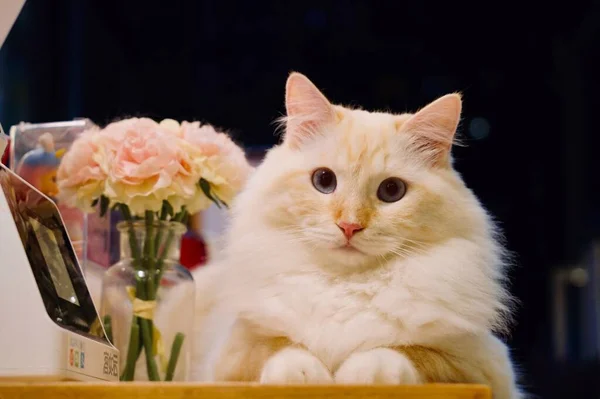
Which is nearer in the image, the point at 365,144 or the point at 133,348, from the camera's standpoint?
the point at 365,144

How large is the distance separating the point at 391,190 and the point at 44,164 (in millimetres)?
816

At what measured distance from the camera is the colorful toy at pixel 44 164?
170cm

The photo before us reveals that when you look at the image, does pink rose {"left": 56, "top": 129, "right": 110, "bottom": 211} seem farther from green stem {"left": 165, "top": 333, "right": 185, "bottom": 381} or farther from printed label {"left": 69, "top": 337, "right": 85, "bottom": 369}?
printed label {"left": 69, "top": 337, "right": 85, "bottom": 369}

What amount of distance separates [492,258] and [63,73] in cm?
238

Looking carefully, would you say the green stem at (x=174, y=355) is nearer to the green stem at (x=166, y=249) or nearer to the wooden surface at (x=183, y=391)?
the green stem at (x=166, y=249)

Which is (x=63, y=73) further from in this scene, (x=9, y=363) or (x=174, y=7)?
(x=9, y=363)

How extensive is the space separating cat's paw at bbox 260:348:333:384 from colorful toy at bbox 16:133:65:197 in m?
0.79

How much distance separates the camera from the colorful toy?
170cm

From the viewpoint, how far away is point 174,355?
1558 mm

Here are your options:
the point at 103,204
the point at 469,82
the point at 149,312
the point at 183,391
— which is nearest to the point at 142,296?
the point at 149,312

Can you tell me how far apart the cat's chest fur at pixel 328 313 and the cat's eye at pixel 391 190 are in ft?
0.44

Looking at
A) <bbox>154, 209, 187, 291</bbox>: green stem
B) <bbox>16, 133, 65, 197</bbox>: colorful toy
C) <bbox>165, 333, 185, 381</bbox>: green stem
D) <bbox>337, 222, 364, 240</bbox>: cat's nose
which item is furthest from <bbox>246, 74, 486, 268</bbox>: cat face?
<bbox>16, 133, 65, 197</bbox>: colorful toy

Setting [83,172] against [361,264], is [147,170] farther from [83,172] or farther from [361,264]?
[361,264]

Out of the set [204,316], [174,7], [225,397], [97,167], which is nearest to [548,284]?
[174,7]
